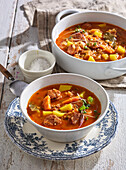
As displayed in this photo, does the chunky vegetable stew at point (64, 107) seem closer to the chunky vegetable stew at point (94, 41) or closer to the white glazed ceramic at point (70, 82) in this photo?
the white glazed ceramic at point (70, 82)

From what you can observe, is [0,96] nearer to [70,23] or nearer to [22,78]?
[22,78]

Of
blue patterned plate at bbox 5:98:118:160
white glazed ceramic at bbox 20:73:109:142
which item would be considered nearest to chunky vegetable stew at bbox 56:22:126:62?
white glazed ceramic at bbox 20:73:109:142

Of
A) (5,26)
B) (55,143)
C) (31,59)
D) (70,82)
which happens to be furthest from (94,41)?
(55,143)

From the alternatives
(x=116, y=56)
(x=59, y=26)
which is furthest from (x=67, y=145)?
(x=59, y=26)

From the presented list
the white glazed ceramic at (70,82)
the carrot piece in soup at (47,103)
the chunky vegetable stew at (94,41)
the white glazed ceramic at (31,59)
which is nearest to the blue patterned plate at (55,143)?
the white glazed ceramic at (70,82)

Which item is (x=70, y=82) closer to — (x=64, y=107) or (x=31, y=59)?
(x=64, y=107)

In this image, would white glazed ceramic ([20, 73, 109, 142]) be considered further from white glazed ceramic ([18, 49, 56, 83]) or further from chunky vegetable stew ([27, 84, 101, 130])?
white glazed ceramic ([18, 49, 56, 83])
